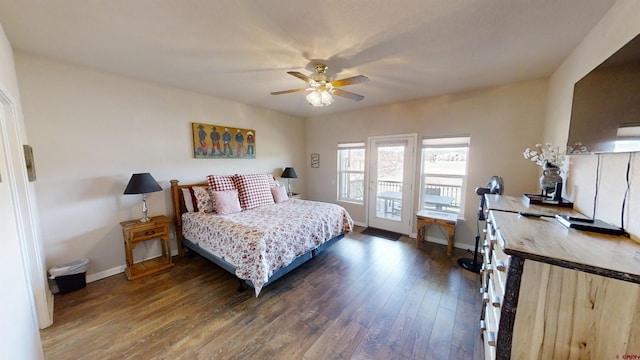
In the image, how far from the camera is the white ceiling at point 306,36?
143 cm

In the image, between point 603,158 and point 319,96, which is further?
point 319,96

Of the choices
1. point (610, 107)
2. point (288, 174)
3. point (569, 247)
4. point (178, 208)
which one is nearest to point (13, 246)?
point (178, 208)

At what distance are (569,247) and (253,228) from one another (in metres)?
2.34

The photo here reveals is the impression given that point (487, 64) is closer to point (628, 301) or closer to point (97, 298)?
point (628, 301)

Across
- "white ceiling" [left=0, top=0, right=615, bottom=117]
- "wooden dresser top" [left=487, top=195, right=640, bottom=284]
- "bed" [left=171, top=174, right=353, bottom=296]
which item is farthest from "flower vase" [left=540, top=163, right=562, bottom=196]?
"bed" [left=171, top=174, right=353, bottom=296]

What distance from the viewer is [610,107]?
133 cm

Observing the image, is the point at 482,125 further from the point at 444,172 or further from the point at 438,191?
the point at 438,191

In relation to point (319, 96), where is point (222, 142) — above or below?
below

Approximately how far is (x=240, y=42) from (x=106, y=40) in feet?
3.73

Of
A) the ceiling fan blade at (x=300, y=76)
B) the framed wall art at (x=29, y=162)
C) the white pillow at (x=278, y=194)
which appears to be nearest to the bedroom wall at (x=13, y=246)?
the framed wall art at (x=29, y=162)

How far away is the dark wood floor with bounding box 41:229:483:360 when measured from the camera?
1.65m

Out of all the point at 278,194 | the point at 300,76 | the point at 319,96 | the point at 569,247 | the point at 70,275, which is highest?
the point at 300,76

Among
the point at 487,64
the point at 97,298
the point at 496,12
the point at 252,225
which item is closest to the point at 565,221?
the point at 496,12

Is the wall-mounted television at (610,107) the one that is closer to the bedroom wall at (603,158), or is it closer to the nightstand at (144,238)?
the bedroom wall at (603,158)
